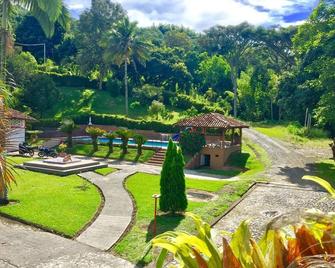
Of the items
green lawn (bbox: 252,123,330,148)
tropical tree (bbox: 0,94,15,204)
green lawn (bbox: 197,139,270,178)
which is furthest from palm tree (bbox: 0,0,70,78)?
green lawn (bbox: 252,123,330,148)

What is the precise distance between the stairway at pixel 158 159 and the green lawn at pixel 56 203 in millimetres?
8838

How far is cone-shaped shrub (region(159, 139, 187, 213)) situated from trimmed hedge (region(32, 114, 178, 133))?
76.2ft

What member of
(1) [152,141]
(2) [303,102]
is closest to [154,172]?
(1) [152,141]

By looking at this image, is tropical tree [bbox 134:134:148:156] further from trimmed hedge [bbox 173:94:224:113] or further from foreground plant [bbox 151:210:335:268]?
foreground plant [bbox 151:210:335:268]

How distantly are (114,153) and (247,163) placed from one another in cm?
1157

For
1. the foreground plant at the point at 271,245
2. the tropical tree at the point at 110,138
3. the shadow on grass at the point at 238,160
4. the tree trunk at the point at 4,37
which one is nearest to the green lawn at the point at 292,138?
the shadow on grass at the point at 238,160

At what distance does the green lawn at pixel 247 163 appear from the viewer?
2822 centimetres

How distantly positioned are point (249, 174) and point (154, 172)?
6700 millimetres

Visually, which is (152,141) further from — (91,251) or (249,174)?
(91,251)

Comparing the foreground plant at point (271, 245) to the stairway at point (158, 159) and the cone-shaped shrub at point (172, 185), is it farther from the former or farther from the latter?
the stairway at point (158, 159)

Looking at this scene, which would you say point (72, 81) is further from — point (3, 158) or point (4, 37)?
point (3, 158)

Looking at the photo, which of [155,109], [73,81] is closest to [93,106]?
[73,81]

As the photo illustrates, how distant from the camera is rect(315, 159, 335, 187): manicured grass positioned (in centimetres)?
2551

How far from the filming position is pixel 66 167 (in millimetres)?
25469
